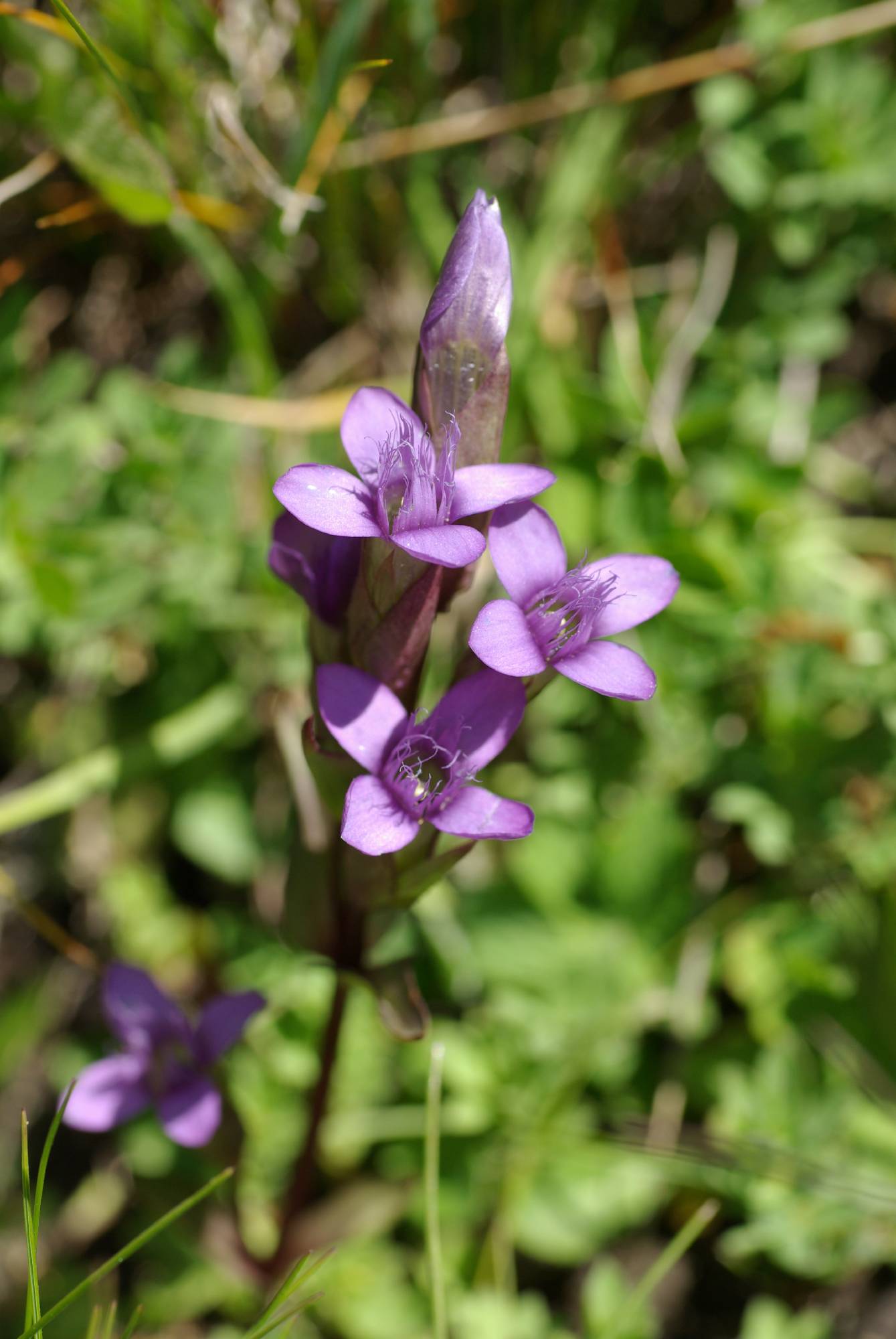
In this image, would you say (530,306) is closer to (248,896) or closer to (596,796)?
(596,796)

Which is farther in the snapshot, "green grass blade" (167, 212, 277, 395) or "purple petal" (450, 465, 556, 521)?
"green grass blade" (167, 212, 277, 395)

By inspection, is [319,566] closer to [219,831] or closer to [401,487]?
[401,487]

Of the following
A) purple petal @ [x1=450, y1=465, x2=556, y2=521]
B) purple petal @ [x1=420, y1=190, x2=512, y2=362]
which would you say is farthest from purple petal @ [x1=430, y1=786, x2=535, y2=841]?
purple petal @ [x1=420, y1=190, x2=512, y2=362]

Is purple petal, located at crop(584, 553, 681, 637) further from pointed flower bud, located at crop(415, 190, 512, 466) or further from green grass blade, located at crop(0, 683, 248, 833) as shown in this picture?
green grass blade, located at crop(0, 683, 248, 833)

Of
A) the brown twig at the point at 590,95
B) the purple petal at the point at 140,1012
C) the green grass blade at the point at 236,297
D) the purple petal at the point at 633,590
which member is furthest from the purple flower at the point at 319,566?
the brown twig at the point at 590,95

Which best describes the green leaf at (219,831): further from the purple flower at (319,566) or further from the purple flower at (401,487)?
the purple flower at (401,487)

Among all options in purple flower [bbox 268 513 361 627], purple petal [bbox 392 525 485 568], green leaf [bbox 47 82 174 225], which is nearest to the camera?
purple petal [bbox 392 525 485 568]

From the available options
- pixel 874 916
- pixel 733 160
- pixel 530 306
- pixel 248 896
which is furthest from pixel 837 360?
pixel 248 896

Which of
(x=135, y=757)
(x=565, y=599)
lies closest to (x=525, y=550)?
(x=565, y=599)
